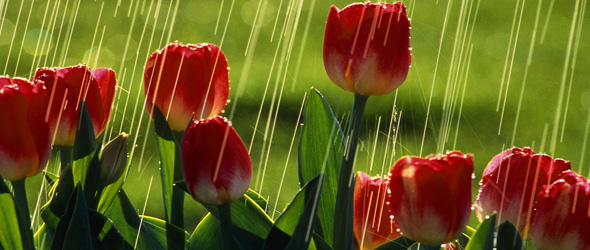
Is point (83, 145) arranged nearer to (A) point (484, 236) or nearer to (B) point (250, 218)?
(B) point (250, 218)

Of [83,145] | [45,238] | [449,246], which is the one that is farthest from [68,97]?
[449,246]

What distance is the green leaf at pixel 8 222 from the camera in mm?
689

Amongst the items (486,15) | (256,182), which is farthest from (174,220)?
(486,15)

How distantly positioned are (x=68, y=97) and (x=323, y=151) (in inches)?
9.7

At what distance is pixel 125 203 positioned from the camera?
2.53 feet

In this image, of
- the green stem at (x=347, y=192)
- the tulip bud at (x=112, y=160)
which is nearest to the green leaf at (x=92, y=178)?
the tulip bud at (x=112, y=160)

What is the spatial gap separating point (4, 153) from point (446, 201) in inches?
14.5

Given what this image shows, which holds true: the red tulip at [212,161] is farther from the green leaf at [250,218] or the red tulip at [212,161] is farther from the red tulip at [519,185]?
the red tulip at [519,185]

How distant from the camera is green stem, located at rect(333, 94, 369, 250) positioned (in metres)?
0.67

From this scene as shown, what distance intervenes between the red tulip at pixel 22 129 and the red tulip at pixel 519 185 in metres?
0.38

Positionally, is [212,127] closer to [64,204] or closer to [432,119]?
[64,204]

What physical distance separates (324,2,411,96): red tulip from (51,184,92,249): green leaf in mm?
242

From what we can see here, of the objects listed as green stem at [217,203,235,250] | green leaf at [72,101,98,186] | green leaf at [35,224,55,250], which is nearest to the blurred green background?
green leaf at [35,224,55,250]

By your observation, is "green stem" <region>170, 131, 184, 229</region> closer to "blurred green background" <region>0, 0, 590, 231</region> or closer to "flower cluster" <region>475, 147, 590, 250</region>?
"flower cluster" <region>475, 147, 590, 250</region>
